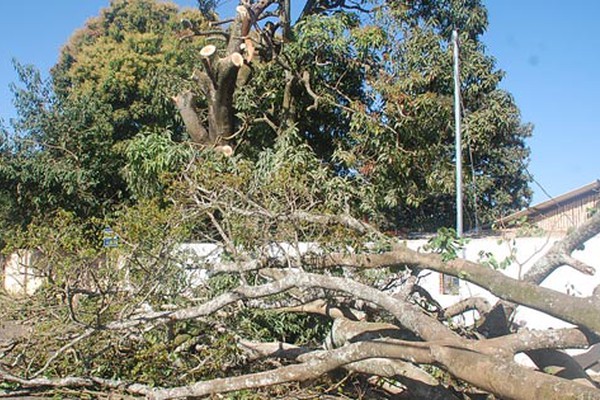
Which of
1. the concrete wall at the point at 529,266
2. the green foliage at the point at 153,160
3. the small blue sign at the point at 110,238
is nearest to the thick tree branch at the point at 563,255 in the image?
the concrete wall at the point at 529,266

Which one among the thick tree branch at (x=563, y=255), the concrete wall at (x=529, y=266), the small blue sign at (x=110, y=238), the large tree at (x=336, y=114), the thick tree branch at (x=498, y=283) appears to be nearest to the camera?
the thick tree branch at (x=498, y=283)

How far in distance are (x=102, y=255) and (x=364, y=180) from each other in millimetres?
5183

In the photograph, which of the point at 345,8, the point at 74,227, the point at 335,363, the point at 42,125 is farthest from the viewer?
the point at 42,125

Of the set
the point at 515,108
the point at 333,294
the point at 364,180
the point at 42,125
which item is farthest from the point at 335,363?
the point at 42,125

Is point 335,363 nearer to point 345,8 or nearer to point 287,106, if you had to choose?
point 287,106

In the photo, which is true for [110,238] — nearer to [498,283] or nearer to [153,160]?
[153,160]

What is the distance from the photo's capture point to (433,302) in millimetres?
6887

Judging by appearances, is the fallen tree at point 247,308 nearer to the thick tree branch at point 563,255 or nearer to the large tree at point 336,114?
the thick tree branch at point 563,255

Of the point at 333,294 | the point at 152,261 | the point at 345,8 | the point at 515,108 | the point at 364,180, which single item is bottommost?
the point at 333,294

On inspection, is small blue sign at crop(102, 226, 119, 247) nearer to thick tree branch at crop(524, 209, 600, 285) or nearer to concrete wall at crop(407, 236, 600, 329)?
concrete wall at crop(407, 236, 600, 329)

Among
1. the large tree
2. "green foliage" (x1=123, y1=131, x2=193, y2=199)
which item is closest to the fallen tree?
"green foliage" (x1=123, y1=131, x2=193, y2=199)

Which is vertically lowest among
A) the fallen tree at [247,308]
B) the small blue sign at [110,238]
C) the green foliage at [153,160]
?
the fallen tree at [247,308]

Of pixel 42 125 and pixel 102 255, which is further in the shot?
pixel 42 125

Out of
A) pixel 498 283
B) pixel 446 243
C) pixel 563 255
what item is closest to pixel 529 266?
pixel 563 255
